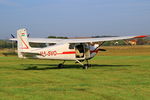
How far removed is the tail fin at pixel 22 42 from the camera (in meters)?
20.6

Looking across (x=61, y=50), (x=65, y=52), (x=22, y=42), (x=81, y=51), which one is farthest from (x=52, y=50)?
(x=81, y=51)

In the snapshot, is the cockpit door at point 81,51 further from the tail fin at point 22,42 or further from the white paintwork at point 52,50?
the tail fin at point 22,42

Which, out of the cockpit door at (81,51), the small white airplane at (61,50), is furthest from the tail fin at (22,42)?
the cockpit door at (81,51)

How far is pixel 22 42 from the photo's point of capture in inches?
820

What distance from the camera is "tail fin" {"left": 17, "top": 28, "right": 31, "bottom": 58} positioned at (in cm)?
2060

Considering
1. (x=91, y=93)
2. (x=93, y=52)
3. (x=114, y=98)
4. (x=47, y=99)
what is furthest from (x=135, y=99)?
(x=93, y=52)

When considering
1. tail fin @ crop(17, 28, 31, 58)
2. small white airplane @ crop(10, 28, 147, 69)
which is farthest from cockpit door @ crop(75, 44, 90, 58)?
tail fin @ crop(17, 28, 31, 58)

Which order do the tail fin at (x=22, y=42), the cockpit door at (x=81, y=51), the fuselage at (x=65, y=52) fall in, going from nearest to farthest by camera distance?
1. the tail fin at (x=22, y=42)
2. the fuselage at (x=65, y=52)
3. the cockpit door at (x=81, y=51)

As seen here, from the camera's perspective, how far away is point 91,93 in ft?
34.4

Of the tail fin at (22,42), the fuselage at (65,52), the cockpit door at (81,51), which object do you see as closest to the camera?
the tail fin at (22,42)

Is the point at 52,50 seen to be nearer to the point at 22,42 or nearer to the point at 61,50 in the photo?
the point at 61,50

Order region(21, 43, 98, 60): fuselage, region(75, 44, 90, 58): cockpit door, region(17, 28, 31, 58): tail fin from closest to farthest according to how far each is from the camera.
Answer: region(17, 28, 31, 58): tail fin, region(21, 43, 98, 60): fuselage, region(75, 44, 90, 58): cockpit door

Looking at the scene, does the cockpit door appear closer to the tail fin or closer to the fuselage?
the fuselage

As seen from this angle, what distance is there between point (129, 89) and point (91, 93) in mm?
1676
